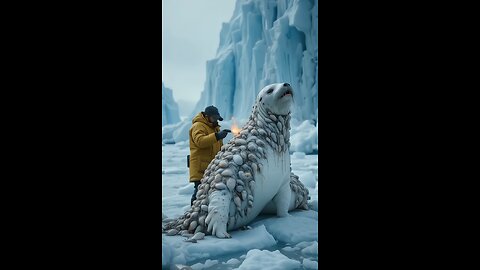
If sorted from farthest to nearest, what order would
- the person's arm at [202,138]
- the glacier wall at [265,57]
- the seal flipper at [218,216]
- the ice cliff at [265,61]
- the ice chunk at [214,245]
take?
the glacier wall at [265,57] < the ice cliff at [265,61] < the person's arm at [202,138] < the seal flipper at [218,216] < the ice chunk at [214,245]

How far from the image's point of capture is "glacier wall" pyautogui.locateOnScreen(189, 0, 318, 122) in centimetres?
852

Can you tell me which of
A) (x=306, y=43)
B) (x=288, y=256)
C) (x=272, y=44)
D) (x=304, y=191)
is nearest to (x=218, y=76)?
(x=272, y=44)

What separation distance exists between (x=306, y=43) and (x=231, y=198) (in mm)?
7578

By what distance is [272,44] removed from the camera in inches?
364

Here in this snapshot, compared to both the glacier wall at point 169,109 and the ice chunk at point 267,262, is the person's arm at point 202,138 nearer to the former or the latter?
Answer: the ice chunk at point 267,262

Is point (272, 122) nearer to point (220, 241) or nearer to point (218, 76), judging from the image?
point (220, 241)

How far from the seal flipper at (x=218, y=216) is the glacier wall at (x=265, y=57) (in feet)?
20.6

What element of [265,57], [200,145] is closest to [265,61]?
[265,57]

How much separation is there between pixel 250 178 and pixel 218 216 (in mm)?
298

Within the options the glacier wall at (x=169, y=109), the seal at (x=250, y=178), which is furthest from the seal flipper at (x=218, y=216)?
the glacier wall at (x=169, y=109)

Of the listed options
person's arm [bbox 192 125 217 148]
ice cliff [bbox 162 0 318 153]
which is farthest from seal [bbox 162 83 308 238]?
ice cliff [bbox 162 0 318 153]

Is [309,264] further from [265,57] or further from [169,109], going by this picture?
[169,109]

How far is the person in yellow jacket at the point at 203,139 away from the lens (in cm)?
227

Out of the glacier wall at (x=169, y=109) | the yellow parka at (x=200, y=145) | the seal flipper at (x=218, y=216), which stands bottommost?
the seal flipper at (x=218, y=216)
